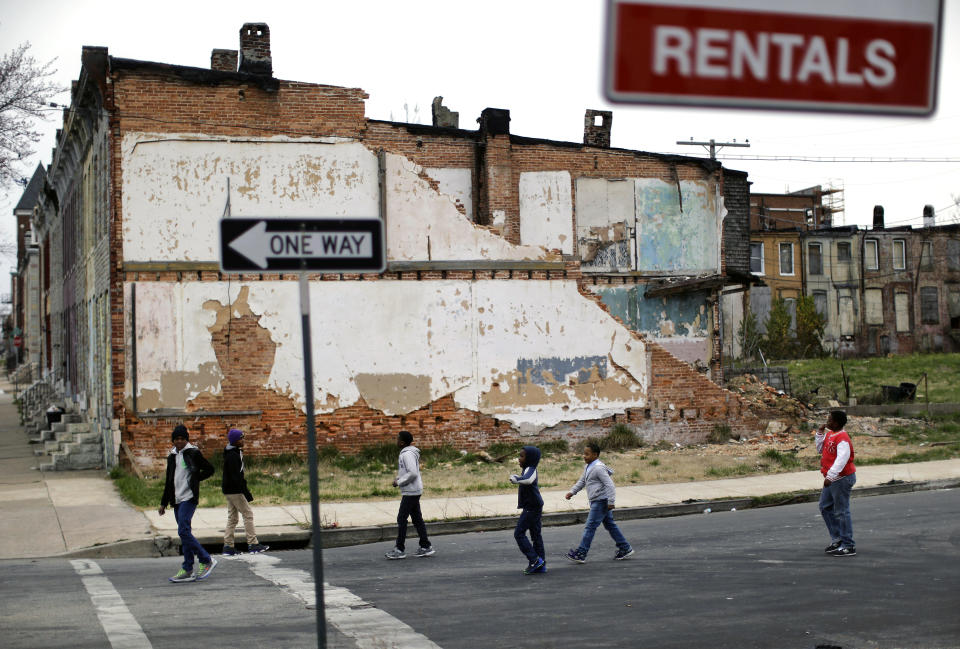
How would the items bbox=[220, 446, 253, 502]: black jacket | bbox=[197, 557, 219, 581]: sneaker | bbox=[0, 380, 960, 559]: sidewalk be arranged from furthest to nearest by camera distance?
bbox=[0, 380, 960, 559]: sidewalk → bbox=[220, 446, 253, 502]: black jacket → bbox=[197, 557, 219, 581]: sneaker

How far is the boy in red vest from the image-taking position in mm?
11555

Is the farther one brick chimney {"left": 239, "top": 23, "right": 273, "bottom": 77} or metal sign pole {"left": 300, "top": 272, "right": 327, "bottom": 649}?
brick chimney {"left": 239, "top": 23, "right": 273, "bottom": 77}

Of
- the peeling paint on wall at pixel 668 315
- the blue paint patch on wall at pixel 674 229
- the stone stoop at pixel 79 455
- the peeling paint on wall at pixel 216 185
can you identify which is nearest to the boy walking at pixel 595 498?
the peeling paint on wall at pixel 216 185

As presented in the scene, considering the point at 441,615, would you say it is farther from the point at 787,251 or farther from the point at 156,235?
the point at 787,251

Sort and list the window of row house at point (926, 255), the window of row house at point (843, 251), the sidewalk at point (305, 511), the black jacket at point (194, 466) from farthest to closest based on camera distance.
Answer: the window of row house at point (926, 255) < the window of row house at point (843, 251) < the sidewalk at point (305, 511) < the black jacket at point (194, 466)

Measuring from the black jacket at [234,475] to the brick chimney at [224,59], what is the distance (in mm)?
14488

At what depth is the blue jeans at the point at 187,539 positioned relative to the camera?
11.2 m

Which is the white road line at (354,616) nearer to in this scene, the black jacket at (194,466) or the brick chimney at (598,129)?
the black jacket at (194,466)

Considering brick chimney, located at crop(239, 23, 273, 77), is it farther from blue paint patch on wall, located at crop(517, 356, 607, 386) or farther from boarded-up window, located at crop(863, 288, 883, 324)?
boarded-up window, located at crop(863, 288, 883, 324)

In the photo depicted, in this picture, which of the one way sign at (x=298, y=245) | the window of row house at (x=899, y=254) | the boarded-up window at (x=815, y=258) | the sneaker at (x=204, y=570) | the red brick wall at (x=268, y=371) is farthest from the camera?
the window of row house at (x=899, y=254)

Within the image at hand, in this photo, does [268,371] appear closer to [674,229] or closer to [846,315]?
[674,229]

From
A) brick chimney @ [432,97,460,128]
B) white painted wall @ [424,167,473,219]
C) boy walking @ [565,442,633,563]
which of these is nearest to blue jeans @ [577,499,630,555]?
boy walking @ [565,442,633,563]

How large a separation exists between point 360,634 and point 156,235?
14763mm

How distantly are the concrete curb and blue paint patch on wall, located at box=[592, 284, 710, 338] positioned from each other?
1035 centimetres
